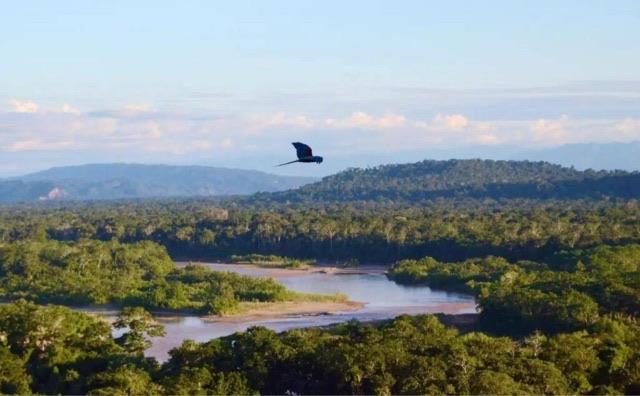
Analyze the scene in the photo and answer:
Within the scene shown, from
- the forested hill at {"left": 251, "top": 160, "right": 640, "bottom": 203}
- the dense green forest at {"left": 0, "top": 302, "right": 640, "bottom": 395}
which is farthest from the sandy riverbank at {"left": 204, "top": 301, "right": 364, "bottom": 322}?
the forested hill at {"left": 251, "top": 160, "right": 640, "bottom": 203}

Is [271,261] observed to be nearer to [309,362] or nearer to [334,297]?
[334,297]

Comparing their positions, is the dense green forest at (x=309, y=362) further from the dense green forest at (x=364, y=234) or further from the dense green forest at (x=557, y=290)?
the dense green forest at (x=364, y=234)

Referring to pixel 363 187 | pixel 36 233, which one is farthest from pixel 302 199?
pixel 36 233

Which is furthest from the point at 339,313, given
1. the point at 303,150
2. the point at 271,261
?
the point at 303,150

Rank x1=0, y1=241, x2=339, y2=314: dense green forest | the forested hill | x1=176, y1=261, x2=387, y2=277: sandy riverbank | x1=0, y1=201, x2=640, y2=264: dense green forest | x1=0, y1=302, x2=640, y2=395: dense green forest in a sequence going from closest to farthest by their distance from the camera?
x1=0, y1=302, x2=640, y2=395: dense green forest < x1=0, y1=241, x2=339, y2=314: dense green forest < x1=0, y1=201, x2=640, y2=264: dense green forest < x1=176, y1=261, x2=387, y2=277: sandy riverbank < the forested hill

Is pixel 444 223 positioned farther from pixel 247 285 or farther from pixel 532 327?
pixel 532 327

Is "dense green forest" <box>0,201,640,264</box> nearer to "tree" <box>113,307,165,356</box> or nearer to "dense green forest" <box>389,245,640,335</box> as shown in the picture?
"dense green forest" <box>389,245,640,335</box>
